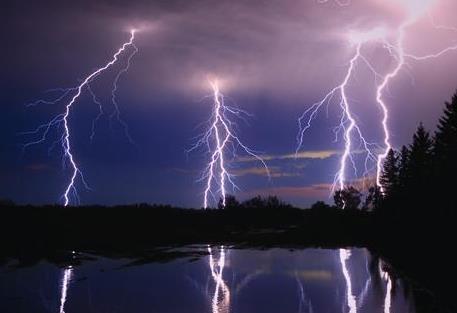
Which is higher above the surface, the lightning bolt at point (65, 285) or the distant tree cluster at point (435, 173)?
the distant tree cluster at point (435, 173)

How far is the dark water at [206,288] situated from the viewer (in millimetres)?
12133

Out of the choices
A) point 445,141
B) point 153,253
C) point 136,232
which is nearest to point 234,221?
point 136,232

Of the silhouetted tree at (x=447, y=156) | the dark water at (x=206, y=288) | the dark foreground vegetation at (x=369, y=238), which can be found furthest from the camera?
the silhouetted tree at (x=447, y=156)

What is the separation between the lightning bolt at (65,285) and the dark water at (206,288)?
0.8 inches

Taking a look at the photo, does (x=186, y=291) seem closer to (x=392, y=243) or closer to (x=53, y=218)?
(x=392, y=243)

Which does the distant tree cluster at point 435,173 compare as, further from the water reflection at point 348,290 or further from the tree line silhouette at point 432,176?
the water reflection at point 348,290

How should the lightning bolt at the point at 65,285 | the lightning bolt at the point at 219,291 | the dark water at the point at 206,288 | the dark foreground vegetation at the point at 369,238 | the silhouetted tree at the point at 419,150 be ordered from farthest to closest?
the silhouetted tree at the point at 419,150 < the dark foreground vegetation at the point at 369,238 < the lightning bolt at the point at 65,285 < the dark water at the point at 206,288 < the lightning bolt at the point at 219,291

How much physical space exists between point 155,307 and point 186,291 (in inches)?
98.9

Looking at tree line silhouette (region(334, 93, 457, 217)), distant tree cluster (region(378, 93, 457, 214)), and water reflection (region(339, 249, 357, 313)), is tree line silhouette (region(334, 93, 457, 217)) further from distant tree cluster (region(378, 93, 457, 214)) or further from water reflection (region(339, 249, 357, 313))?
water reflection (region(339, 249, 357, 313))

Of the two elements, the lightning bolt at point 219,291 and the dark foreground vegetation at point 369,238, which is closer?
the lightning bolt at point 219,291

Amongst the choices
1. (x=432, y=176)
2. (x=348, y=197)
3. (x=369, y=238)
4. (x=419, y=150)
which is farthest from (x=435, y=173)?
(x=348, y=197)

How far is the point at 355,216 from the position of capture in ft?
212

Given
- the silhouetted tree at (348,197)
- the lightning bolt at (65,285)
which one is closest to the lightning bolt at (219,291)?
the lightning bolt at (65,285)

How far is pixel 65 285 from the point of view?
52.0ft
